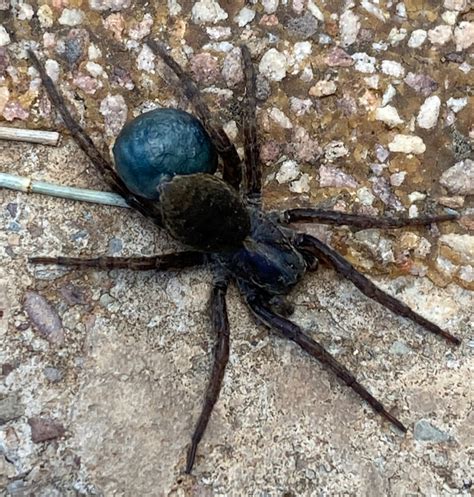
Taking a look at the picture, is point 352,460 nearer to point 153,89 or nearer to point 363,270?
point 363,270

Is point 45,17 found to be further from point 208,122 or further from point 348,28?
point 348,28

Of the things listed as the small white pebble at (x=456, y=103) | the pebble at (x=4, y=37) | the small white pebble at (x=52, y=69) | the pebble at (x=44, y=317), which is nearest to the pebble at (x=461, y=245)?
the small white pebble at (x=456, y=103)

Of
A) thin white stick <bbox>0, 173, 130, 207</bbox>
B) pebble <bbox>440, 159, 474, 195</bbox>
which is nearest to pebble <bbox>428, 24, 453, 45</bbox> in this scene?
pebble <bbox>440, 159, 474, 195</bbox>

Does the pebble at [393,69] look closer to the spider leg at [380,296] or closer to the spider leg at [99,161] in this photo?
the spider leg at [380,296]

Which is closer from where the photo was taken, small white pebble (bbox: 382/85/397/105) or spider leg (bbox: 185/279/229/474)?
spider leg (bbox: 185/279/229/474)

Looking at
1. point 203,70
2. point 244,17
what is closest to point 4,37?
point 203,70

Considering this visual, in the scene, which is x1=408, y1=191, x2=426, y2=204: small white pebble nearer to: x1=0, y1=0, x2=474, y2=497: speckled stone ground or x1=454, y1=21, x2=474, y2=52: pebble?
x1=0, y1=0, x2=474, y2=497: speckled stone ground

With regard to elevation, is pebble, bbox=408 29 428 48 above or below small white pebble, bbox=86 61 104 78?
above
